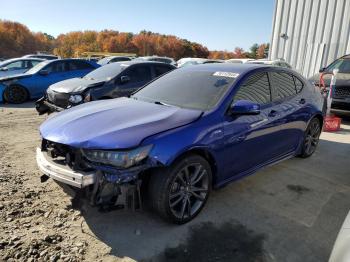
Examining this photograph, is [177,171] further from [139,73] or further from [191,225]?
[139,73]

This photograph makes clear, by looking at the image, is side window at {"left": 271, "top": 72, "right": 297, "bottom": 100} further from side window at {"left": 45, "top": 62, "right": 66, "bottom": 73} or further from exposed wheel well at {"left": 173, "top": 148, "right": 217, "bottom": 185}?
side window at {"left": 45, "top": 62, "right": 66, "bottom": 73}

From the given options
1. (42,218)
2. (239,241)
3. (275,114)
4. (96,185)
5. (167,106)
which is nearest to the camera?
(96,185)

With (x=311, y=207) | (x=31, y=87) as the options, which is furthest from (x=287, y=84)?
(x=31, y=87)

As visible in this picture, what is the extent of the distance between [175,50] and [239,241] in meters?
91.4

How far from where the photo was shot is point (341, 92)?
27.4 feet

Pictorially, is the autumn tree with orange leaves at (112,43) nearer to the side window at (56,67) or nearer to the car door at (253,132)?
the side window at (56,67)

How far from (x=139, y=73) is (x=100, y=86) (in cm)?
121

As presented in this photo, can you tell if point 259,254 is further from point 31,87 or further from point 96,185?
Answer: point 31,87

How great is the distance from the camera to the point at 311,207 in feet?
12.3

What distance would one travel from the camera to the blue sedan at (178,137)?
2.79 m

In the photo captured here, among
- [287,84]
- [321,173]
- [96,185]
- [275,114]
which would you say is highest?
[287,84]

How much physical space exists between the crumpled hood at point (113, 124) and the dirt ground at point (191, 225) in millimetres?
609

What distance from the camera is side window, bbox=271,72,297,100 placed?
14.0 ft

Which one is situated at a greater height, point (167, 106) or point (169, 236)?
point (167, 106)
